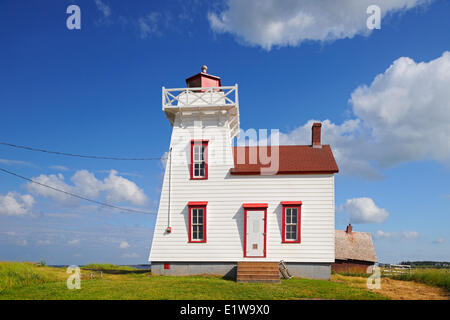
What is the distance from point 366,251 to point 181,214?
16.3 m

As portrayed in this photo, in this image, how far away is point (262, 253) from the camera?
17.8m

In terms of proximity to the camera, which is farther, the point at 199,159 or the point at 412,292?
the point at 199,159

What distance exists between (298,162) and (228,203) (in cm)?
447

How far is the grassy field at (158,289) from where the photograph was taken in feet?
39.1

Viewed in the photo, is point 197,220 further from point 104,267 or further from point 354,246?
point 354,246

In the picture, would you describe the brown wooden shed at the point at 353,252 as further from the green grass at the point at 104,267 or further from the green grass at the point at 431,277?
the green grass at the point at 104,267

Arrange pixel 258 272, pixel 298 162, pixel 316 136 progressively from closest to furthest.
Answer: pixel 258 272, pixel 298 162, pixel 316 136

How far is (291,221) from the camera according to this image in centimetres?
1798

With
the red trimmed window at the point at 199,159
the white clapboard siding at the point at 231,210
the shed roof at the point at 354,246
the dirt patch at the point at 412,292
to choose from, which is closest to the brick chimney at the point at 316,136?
the white clapboard siding at the point at 231,210

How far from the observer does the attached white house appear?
17.8 metres

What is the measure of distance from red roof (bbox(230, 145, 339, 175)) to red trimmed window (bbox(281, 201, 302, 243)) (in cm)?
173

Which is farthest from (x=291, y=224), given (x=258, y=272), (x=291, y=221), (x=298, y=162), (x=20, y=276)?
(x=20, y=276)
